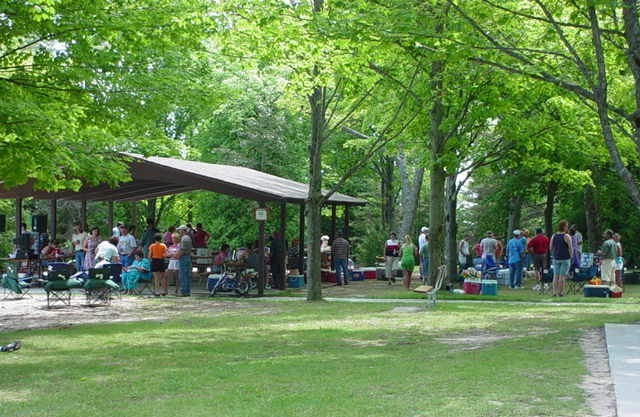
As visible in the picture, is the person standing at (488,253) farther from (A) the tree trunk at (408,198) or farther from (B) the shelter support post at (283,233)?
(A) the tree trunk at (408,198)

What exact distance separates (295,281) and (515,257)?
6.34m

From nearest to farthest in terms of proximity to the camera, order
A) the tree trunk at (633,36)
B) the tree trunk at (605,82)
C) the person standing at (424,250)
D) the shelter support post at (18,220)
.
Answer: the tree trunk at (605,82)
the tree trunk at (633,36)
the person standing at (424,250)
the shelter support post at (18,220)

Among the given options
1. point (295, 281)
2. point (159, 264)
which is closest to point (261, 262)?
point (159, 264)

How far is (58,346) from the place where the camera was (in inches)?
492

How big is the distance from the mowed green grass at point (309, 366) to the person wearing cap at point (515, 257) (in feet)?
24.0

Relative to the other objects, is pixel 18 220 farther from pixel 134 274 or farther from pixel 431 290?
pixel 431 290

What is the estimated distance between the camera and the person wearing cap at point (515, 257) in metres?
23.6

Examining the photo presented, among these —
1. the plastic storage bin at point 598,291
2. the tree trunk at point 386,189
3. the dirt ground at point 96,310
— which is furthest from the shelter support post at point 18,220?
the tree trunk at point 386,189

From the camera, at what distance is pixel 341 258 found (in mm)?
26531

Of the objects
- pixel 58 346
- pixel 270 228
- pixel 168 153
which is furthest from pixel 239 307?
pixel 270 228

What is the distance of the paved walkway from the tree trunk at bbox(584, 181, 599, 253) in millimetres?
17211

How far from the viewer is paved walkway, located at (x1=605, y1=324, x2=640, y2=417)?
7007mm

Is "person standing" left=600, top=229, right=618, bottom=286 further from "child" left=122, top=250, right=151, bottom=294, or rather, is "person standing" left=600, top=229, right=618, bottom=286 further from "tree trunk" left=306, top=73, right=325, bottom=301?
"child" left=122, top=250, right=151, bottom=294

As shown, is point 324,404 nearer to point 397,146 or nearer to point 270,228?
point 397,146
